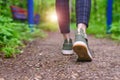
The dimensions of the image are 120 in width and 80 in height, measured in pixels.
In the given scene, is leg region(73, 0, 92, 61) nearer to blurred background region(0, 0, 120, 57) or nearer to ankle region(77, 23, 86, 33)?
ankle region(77, 23, 86, 33)

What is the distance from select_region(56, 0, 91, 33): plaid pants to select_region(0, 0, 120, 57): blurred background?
56 cm

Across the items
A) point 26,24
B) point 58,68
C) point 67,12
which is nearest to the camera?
point 58,68

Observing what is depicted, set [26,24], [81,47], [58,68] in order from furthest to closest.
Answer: [26,24]
[58,68]
[81,47]

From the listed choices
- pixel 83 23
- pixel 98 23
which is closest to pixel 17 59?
pixel 83 23

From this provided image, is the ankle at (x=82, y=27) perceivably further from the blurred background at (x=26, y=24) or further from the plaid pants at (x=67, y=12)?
the blurred background at (x=26, y=24)

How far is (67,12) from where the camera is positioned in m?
3.35

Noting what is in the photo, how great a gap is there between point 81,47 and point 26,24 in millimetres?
3321

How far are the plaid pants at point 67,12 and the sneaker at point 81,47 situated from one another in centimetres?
13

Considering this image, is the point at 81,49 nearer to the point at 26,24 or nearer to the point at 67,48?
the point at 67,48

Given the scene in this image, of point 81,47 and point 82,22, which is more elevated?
point 82,22

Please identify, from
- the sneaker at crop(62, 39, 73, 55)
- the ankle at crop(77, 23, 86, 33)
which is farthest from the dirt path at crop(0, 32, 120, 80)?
the ankle at crop(77, 23, 86, 33)

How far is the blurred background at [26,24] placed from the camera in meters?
3.66

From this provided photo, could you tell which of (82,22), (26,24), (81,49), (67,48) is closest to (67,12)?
(67,48)

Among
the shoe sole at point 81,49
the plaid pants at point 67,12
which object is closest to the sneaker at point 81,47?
the shoe sole at point 81,49
